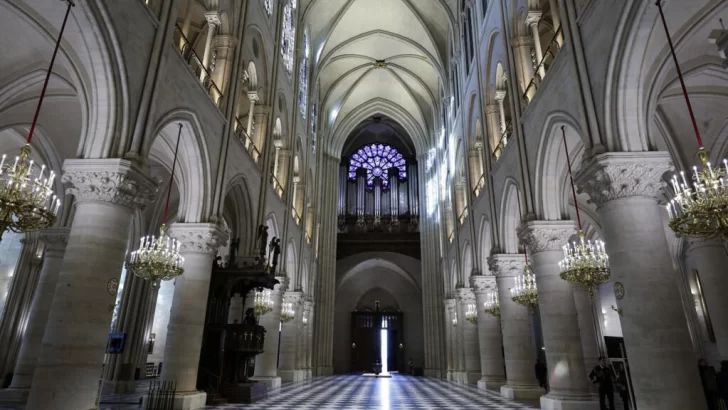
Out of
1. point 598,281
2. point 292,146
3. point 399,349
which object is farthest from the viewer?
point 399,349

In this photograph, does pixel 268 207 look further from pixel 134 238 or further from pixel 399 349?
pixel 399 349

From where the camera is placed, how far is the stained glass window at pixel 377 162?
36.4m

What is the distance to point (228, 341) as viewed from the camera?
36.3ft

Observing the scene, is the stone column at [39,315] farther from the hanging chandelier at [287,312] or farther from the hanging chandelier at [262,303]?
the hanging chandelier at [287,312]

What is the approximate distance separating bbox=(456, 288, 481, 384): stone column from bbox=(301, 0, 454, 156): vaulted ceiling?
39.8 ft

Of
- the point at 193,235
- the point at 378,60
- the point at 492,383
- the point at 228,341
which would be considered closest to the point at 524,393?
the point at 492,383

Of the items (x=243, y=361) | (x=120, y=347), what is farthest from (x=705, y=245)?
(x=120, y=347)

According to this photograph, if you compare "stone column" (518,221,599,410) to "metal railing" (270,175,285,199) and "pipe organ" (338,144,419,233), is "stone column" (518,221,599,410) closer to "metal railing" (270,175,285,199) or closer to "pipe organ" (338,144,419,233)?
"metal railing" (270,175,285,199)

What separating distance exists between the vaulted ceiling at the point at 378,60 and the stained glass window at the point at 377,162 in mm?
3986

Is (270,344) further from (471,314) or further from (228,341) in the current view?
(471,314)

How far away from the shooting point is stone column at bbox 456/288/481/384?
18781 mm

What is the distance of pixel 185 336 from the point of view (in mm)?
9469

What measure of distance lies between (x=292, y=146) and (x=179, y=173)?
312 inches

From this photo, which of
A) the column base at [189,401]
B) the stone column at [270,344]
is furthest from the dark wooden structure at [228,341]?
the stone column at [270,344]
